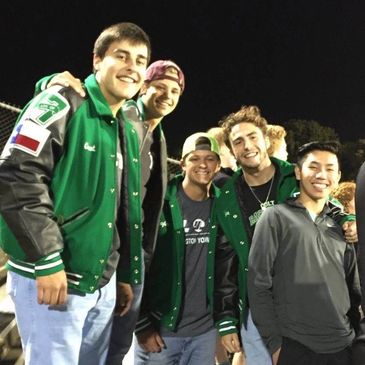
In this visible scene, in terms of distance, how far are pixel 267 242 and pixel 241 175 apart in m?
0.75

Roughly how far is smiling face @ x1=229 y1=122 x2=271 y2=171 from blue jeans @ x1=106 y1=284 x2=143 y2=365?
1291mm

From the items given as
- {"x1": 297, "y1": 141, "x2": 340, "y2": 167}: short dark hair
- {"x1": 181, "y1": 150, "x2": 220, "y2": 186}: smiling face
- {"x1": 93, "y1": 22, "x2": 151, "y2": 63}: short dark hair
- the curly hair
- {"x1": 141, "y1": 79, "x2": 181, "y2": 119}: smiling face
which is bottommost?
{"x1": 181, "y1": 150, "x2": 220, "y2": 186}: smiling face

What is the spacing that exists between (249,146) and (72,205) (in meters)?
1.71

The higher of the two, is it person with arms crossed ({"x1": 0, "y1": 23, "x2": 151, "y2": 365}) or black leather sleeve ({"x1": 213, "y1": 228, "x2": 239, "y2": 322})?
person with arms crossed ({"x1": 0, "y1": 23, "x2": 151, "y2": 365})

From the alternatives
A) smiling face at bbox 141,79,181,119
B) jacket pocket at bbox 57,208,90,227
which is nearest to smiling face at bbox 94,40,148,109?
jacket pocket at bbox 57,208,90,227

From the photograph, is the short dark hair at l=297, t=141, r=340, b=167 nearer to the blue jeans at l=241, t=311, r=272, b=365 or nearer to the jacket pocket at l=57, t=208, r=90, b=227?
the blue jeans at l=241, t=311, r=272, b=365

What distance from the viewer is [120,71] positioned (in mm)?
2746

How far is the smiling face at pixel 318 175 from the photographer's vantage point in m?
3.38

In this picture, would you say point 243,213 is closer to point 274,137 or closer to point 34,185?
point 274,137

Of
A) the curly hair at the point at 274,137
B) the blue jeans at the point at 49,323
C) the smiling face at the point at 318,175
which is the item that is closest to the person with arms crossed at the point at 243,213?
the smiling face at the point at 318,175

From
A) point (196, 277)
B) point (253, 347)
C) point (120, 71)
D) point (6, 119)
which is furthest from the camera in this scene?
point (6, 119)

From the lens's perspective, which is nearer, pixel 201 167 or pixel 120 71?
pixel 120 71

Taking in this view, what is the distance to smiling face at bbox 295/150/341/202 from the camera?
3.38 metres

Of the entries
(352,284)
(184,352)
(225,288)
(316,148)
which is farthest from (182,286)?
(316,148)
